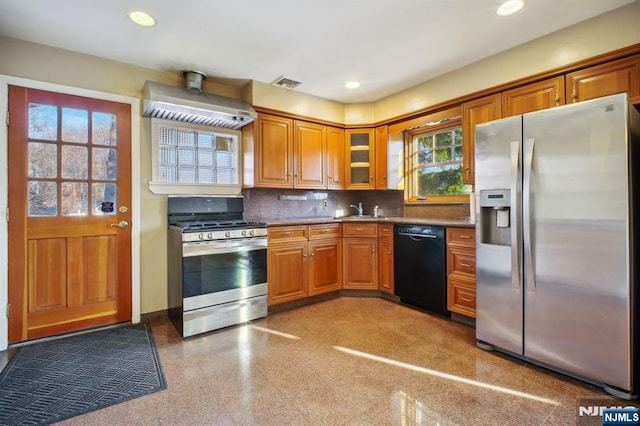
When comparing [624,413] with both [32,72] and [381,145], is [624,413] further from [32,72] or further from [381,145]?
[32,72]

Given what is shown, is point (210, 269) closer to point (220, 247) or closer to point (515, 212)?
point (220, 247)

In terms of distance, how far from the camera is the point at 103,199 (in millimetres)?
2836

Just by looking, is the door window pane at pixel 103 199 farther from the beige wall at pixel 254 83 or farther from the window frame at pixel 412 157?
the window frame at pixel 412 157

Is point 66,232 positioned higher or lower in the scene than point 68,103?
lower

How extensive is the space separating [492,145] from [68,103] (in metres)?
3.53

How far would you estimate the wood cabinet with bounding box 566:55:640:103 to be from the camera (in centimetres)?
216

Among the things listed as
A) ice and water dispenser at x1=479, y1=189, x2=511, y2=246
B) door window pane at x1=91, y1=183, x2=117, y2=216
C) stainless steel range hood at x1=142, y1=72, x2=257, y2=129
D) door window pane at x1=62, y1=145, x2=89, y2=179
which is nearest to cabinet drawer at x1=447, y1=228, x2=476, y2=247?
ice and water dispenser at x1=479, y1=189, x2=511, y2=246

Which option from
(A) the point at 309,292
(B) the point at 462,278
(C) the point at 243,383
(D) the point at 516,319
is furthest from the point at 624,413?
(A) the point at 309,292

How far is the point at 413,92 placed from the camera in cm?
366

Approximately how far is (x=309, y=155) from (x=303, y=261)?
4.34 feet

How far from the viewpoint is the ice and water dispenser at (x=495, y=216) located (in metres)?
2.21

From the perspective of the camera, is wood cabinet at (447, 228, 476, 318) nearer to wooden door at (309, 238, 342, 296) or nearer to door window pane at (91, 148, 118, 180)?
wooden door at (309, 238, 342, 296)

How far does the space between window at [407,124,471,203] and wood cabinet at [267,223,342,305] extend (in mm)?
1251

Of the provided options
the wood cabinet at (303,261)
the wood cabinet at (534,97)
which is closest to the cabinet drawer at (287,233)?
the wood cabinet at (303,261)
